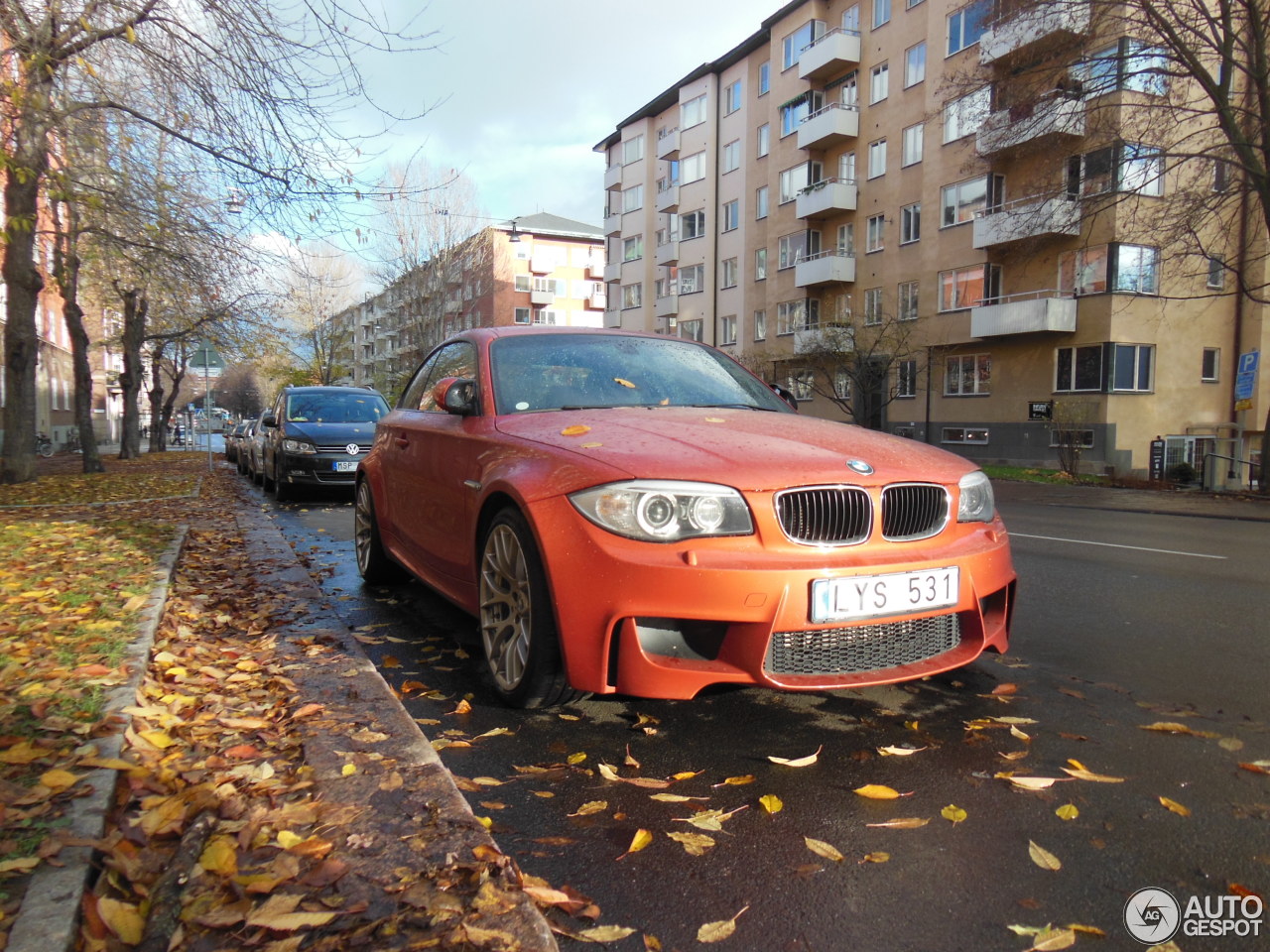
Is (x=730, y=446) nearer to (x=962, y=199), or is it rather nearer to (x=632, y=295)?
(x=962, y=199)

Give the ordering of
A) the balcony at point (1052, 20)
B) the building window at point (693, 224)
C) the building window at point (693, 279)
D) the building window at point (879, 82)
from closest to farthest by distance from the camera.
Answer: the balcony at point (1052, 20) < the building window at point (879, 82) < the building window at point (693, 279) < the building window at point (693, 224)

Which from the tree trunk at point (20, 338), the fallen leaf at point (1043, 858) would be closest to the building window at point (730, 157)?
the tree trunk at point (20, 338)

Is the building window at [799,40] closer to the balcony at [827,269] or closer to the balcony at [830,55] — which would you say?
the balcony at [830,55]

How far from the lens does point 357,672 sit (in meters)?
3.88

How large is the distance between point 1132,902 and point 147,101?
12150mm

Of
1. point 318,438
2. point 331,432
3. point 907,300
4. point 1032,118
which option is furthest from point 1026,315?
point 318,438

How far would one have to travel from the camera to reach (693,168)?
46562 millimetres

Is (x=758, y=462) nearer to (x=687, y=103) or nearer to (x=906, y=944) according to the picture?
(x=906, y=944)

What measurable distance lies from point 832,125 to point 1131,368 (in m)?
15.4

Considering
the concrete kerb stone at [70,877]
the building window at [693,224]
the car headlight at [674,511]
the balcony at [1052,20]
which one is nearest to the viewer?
the concrete kerb stone at [70,877]

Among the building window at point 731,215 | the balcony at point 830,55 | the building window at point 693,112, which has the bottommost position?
the building window at point 731,215

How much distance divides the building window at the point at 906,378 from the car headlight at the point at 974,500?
1091 inches

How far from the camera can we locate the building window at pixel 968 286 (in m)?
28.8

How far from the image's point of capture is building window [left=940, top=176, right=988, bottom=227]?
94.9ft
